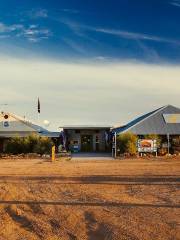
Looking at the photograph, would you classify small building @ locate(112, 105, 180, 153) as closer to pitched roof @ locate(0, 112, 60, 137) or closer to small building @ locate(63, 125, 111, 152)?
small building @ locate(63, 125, 111, 152)

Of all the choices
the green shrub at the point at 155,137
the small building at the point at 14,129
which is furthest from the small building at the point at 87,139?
the green shrub at the point at 155,137

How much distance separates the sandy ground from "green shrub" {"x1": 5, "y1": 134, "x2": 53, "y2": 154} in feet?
82.4

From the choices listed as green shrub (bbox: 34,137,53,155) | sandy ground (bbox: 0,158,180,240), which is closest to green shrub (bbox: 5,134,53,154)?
green shrub (bbox: 34,137,53,155)

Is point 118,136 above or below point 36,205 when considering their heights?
above

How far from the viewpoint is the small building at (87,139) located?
54438mm

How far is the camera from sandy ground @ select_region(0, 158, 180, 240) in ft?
33.6

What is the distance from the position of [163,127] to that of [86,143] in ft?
34.0

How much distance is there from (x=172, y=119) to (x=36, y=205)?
121 feet

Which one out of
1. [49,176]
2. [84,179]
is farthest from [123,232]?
[49,176]

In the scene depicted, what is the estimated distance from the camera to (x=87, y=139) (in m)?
55.5

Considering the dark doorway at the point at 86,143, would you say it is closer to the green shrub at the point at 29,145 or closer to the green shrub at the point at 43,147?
the green shrub at the point at 29,145

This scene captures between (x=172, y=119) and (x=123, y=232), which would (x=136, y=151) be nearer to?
(x=172, y=119)

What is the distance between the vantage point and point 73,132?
55.1 metres

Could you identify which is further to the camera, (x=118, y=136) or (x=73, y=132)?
(x=73, y=132)
